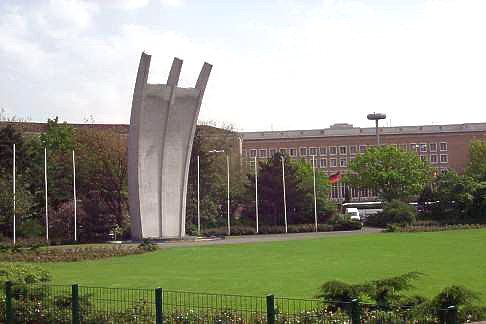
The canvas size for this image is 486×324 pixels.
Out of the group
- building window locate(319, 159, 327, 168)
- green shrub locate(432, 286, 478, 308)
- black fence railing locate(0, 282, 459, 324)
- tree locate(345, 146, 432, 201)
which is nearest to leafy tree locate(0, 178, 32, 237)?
black fence railing locate(0, 282, 459, 324)

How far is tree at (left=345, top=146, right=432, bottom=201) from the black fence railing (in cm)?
5708

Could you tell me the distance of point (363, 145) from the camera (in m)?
113

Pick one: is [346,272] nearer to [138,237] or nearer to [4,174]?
[138,237]

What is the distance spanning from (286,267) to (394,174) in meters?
48.0

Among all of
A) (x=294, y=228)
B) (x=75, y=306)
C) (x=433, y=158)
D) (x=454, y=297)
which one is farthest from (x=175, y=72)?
(x=433, y=158)

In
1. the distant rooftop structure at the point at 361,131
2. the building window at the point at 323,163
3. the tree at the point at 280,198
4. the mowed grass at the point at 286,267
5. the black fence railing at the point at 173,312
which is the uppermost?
the distant rooftop structure at the point at 361,131

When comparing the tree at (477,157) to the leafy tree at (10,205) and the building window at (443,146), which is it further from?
the leafy tree at (10,205)

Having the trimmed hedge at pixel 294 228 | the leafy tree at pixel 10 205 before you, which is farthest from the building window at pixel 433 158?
the leafy tree at pixel 10 205

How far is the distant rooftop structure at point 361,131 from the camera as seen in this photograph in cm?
11425

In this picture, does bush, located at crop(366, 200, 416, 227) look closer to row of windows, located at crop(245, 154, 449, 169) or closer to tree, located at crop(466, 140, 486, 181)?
tree, located at crop(466, 140, 486, 181)

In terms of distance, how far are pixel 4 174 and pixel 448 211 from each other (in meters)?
36.2

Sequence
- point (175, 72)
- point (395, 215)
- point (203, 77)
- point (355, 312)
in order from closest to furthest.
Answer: point (355, 312) < point (175, 72) < point (203, 77) < point (395, 215)

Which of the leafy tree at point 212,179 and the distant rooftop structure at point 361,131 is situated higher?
the distant rooftop structure at point 361,131

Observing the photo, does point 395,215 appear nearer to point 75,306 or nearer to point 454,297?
point 75,306
